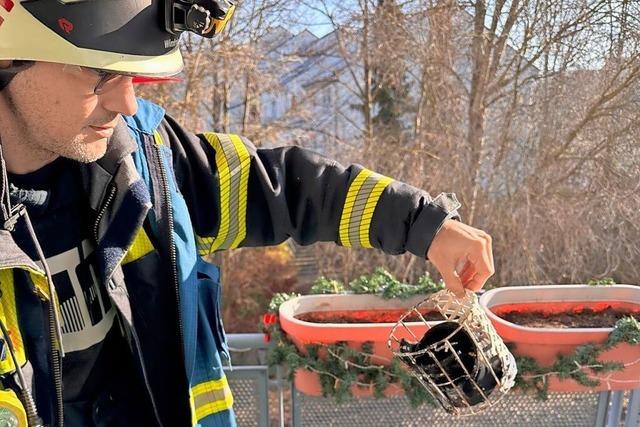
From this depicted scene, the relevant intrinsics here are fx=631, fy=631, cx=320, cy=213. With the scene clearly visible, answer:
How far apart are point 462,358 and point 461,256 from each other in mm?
249

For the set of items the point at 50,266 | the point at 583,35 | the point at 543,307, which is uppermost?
the point at 583,35

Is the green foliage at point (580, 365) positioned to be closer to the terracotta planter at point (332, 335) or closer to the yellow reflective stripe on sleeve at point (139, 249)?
the terracotta planter at point (332, 335)

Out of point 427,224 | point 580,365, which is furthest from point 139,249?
point 580,365

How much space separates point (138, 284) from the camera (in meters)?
1.31

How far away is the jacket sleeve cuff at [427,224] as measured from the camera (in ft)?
4.42

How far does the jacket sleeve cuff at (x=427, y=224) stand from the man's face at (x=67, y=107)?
24.9 inches

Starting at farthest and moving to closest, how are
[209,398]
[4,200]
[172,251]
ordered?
[209,398] < [172,251] < [4,200]

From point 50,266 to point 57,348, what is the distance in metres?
0.17

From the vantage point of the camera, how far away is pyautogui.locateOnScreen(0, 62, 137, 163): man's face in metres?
1.18

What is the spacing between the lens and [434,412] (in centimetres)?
183

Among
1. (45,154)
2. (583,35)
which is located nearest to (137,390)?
(45,154)

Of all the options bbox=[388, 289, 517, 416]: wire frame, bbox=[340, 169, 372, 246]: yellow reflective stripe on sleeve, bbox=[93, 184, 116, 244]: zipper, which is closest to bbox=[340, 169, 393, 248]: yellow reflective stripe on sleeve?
bbox=[340, 169, 372, 246]: yellow reflective stripe on sleeve

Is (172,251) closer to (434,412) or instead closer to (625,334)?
(434,412)

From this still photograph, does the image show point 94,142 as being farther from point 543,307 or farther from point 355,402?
point 543,307
